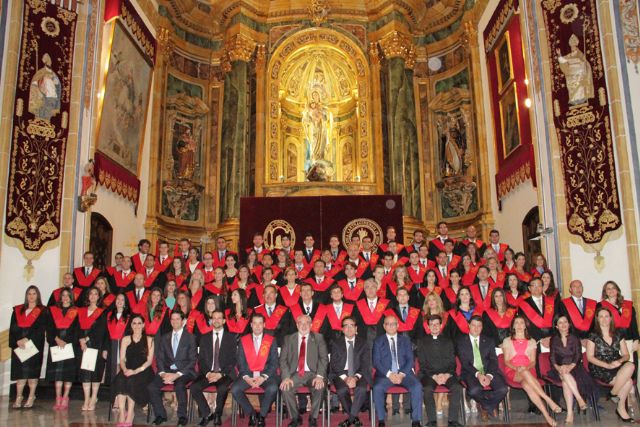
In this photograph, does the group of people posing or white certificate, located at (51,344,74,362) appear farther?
white certificate, located at (51,344,74,362)

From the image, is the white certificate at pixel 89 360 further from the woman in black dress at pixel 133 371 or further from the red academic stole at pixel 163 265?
the red academic stole at pixel 163 265

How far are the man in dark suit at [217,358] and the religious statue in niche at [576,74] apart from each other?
638 centimetres

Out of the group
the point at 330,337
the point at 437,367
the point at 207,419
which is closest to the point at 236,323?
the point at 330,337

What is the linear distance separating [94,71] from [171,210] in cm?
470

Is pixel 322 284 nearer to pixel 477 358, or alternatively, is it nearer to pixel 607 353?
pixel 477 358

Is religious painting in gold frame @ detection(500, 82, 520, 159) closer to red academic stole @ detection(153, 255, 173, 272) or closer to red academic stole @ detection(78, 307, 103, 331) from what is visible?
red academic stole @ detection(153, 255, 173, 272)

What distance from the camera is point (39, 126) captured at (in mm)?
9508

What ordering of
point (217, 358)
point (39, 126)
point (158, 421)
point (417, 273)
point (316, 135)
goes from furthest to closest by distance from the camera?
point (316, 135), point (39, 126), point (417, 273), point (217, 358), point (158, 421)

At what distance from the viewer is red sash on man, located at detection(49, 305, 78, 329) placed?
25.7 ft

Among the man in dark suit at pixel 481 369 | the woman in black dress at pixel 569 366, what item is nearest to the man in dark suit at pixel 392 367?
the man in dark suit at pixel 481 369

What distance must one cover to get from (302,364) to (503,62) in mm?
8606

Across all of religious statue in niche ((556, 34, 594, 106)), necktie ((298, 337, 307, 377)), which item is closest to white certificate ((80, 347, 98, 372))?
necktie ((298, 337, 307, 377))

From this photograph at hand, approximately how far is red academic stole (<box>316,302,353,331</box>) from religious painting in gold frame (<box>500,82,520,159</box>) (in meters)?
6.22

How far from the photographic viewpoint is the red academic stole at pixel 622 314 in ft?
24.3
